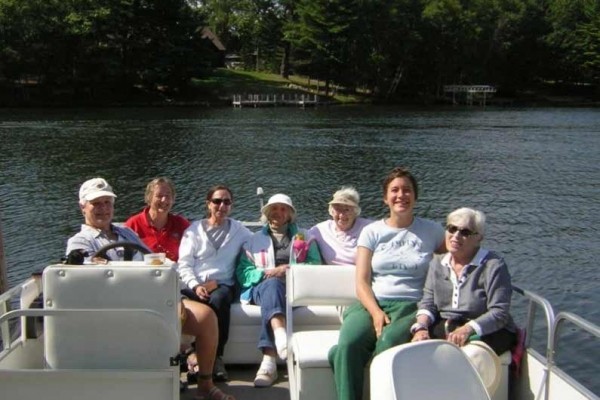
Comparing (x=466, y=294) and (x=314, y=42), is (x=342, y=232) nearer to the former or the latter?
(x=466, y=294)

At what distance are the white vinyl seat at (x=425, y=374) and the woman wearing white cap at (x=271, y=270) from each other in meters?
1.76

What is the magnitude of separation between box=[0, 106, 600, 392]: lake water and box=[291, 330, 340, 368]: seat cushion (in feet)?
21.4

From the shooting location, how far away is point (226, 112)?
61594 mm

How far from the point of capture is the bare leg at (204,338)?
5.08m

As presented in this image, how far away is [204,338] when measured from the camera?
16.7ft

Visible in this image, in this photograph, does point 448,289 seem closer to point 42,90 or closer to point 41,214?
point 41,214

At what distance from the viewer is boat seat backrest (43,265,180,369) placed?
399cm

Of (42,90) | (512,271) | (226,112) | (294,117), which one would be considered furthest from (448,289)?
(42,90)

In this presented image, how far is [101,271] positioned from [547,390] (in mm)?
2692

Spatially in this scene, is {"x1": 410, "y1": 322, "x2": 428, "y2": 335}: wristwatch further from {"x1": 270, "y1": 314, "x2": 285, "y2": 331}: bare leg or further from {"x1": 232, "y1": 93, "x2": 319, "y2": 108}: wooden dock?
{"x1": 232, "y1": 93, "x2": 319, "y2": 108}: wooden dock

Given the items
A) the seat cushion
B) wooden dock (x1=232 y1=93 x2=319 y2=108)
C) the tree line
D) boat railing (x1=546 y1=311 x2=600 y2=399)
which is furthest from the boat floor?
the tree line

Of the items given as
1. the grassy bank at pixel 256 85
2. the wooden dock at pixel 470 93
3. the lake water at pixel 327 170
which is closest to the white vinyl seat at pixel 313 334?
the lake water at pixel 327 170

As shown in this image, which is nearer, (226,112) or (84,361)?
(84,361)

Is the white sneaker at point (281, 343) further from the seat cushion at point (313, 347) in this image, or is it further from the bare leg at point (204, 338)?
the bare leg at point (204, 338)
